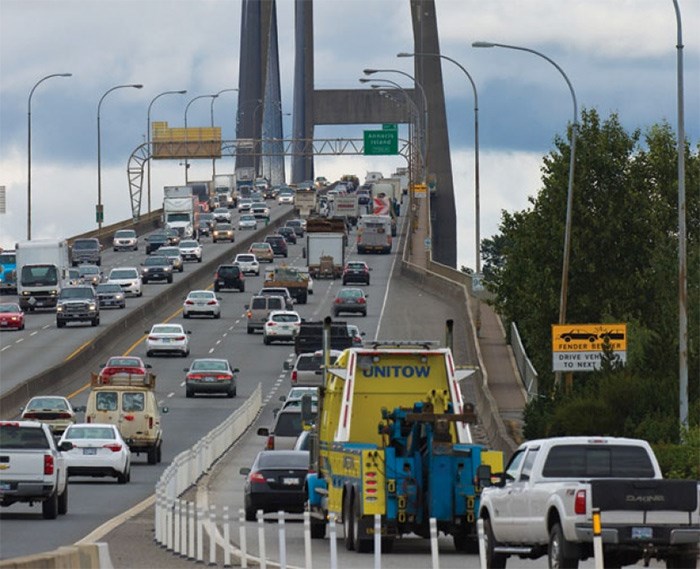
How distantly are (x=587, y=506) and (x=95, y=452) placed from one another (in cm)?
2212

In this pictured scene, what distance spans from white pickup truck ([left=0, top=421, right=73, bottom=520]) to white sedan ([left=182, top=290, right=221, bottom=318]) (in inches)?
2489

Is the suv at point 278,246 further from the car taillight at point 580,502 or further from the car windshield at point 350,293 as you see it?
the car taillight at point 580,502

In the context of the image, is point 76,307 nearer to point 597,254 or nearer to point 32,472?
point 597,254

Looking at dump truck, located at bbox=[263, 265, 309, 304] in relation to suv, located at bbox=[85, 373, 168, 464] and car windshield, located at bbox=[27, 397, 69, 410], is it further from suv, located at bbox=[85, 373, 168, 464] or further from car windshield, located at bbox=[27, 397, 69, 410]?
suv, located at bbox=[85, 373, 168, 464]

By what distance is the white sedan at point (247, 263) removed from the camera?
11982 cm

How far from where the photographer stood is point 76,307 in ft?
290

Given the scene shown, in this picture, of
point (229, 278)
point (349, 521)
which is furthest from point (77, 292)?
point (349, 521)

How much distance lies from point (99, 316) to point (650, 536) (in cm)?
7325

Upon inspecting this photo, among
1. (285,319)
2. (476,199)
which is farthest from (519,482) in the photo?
(285,319)

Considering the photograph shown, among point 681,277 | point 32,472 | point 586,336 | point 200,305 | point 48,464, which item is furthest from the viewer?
point 200,305

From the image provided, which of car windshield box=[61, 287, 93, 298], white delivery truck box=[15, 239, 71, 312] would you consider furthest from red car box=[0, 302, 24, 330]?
white delivery truck box=[15, 239, 71, 312]

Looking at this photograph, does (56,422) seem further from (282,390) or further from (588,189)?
(588,189)

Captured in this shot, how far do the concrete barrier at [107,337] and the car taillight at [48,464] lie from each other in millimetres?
28788

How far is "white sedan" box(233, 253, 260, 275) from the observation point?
11982cm
